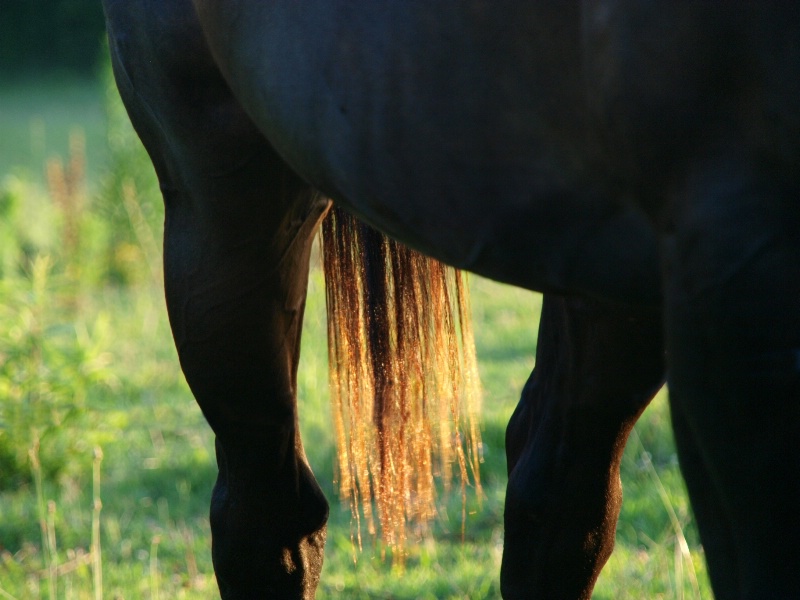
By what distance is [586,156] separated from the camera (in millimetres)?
779

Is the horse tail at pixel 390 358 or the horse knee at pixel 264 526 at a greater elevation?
the horse tail at pixel 390 358

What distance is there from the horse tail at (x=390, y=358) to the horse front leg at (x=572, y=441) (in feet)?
0.48

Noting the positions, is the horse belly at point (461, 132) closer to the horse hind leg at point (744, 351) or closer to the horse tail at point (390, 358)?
the horse hind leg at point (744, 351)

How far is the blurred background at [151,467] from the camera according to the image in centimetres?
213

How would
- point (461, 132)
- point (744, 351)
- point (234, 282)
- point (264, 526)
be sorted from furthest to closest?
point (264, 526) → point (234, 282) → point (461, 132) → point (744, 351)

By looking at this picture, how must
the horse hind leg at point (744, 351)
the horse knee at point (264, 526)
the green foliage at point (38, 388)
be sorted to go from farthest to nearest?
1. the green foliage at point (38, 388)
2. the horse knee at point (264, 526)
3. the horse hind leg at point (744, 351)

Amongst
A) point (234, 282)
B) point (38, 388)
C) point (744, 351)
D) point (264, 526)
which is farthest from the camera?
point (38, 388)

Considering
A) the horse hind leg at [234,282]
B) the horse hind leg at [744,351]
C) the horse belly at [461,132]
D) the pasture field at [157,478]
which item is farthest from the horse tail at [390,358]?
the horse hind leg at [744,351]

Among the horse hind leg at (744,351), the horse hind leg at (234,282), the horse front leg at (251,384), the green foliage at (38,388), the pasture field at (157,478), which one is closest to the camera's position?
the horse hind leg at (744,351)

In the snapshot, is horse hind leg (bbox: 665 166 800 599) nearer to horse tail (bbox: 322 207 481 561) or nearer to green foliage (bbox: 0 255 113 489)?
horse tail (bbox: 322 207 481 561)

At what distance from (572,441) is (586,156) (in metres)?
0.77

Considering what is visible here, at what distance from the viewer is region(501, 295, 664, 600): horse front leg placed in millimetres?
1339

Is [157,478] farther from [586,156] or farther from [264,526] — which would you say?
[586,156]

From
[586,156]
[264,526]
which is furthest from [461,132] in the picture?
[264,526]
